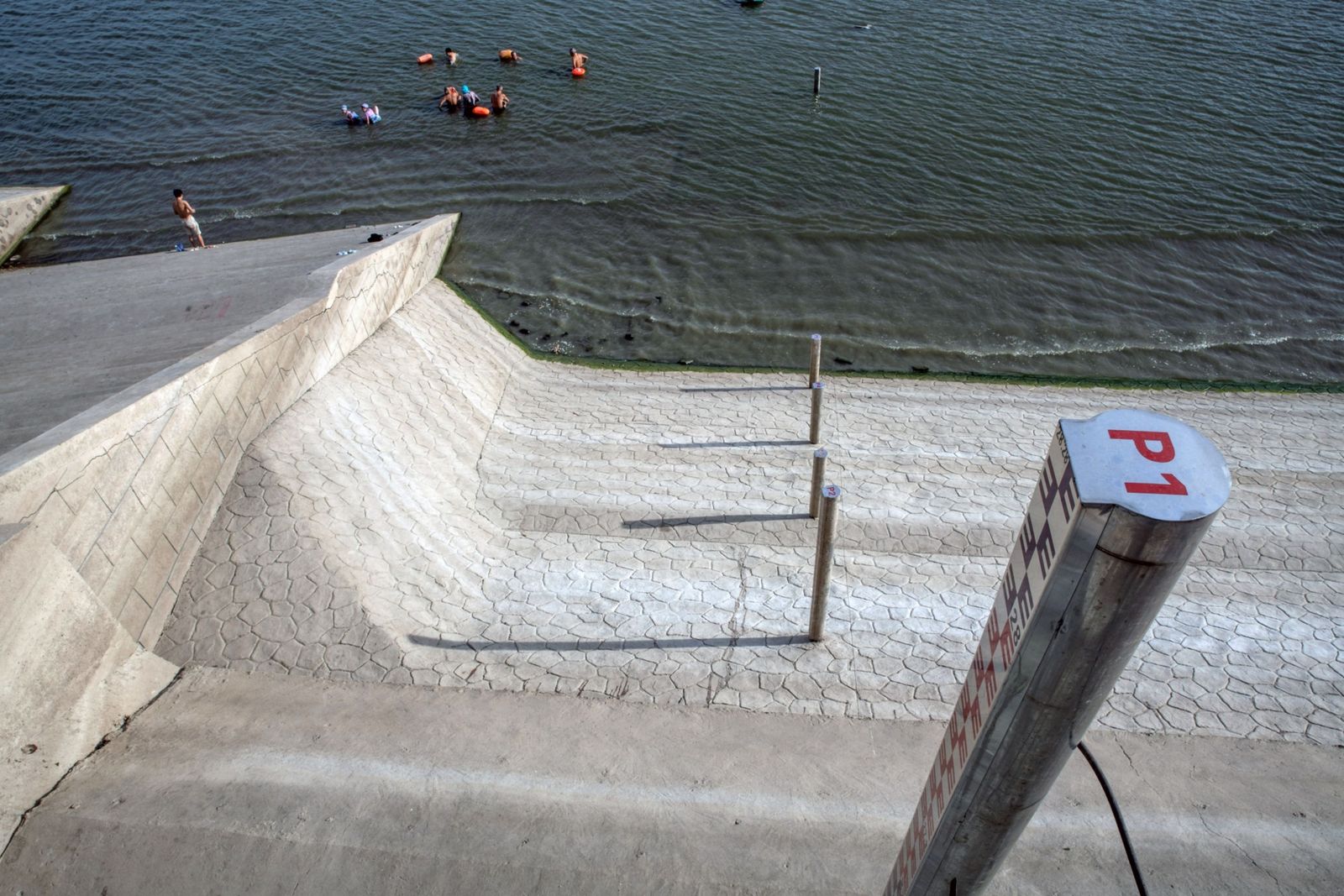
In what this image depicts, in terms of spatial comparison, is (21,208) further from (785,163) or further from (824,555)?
(824,555)

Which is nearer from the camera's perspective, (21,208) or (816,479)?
(816,479)

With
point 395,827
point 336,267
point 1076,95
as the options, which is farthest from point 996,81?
point 395,827

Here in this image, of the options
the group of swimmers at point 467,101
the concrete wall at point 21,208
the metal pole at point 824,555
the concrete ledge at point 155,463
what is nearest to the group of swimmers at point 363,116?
the group of swimmers at point 467,101

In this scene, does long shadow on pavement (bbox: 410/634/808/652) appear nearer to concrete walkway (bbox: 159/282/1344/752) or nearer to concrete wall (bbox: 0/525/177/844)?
concrete walkway (bbox: 159/282/1344/752)

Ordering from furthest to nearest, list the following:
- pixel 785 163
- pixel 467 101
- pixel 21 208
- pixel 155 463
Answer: pixel 467 101, pixel 785 163, pixel 21 208, pixel 155 463

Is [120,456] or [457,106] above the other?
[120,456]

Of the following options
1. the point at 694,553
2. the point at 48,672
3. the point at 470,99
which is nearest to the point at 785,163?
the point at 470,99

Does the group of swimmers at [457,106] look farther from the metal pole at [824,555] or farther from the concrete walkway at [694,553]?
the metal pole at [824,555]
